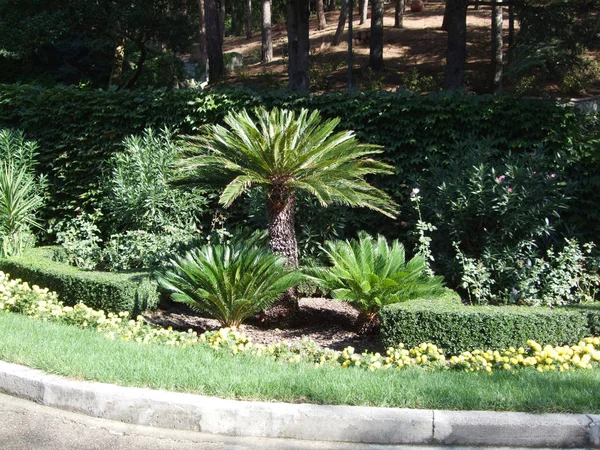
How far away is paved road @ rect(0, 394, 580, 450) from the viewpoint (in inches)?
169

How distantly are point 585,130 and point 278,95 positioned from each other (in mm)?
4538

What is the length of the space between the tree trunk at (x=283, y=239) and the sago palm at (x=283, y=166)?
0.04 ft

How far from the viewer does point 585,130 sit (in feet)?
30.6

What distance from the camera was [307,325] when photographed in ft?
26.5

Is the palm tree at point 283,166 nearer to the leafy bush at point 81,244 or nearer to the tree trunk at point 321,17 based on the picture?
the leafy bush at point 81,244

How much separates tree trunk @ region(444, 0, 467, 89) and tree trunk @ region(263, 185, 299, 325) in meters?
10.3

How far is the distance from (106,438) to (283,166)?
3.73 meters

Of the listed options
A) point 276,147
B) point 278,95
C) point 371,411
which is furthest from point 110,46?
point 371,411

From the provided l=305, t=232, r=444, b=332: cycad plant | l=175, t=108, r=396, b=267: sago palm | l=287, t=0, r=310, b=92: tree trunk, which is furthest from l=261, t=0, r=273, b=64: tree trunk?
l=305, t=232, r=444, b=332: cycad plant

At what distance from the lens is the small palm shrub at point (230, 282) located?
23.5 feet

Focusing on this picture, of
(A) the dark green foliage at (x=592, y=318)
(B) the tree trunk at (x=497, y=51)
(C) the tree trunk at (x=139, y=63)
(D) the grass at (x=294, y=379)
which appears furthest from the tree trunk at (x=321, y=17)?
(D) the grass at (x=294, y=379)

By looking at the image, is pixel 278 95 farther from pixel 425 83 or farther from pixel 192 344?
pixel 425 83

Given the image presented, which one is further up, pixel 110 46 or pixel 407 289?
pixel 110 46

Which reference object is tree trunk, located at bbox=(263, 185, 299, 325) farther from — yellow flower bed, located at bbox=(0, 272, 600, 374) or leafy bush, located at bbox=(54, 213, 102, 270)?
leafy bush, located at bbox=(54, 213, 102, 270)
